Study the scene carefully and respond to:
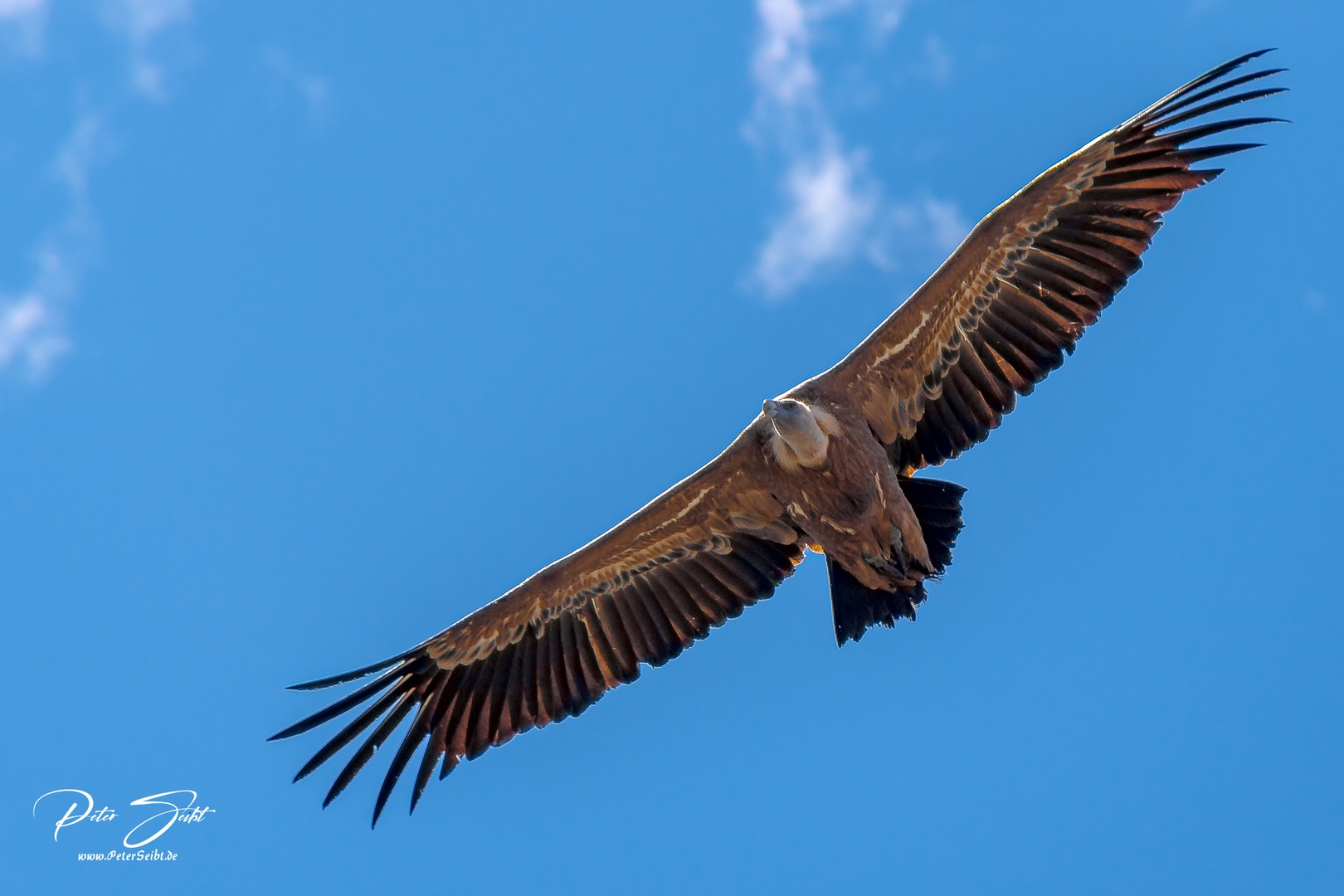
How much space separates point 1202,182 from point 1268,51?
1235 millimetres

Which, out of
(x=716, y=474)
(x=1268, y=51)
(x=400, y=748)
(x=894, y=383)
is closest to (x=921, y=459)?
(x=894, y=383)

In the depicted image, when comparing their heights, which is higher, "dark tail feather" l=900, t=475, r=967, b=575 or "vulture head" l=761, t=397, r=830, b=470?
"vulture head" l=761, t=397, r=830, b=470

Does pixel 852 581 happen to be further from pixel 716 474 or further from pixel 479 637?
pixel 479 637

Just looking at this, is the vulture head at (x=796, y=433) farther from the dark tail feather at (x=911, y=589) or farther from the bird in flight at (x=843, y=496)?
the dark tail feather at (x=911, y=589)

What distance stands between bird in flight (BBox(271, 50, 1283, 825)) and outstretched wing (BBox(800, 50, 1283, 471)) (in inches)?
0.6

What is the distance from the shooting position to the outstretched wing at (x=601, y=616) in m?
11.3

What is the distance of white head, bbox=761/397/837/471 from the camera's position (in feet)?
35.0

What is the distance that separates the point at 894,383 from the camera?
36.9ft

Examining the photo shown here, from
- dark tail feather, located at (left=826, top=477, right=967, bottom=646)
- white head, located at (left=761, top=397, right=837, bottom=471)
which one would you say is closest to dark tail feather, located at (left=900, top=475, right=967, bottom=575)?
dark tail feather, located at (left=826, top=477, right=967, bottom=646)

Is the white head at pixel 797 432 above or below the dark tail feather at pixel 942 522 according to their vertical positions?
above

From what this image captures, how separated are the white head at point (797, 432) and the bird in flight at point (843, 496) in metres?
0.02

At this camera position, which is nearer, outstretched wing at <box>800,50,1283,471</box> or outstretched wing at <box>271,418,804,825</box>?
outstretched wing at <box>800,50,1283,471</box>

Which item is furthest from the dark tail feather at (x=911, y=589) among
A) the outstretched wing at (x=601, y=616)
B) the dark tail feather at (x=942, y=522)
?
the outstretched wing at (x=601, y=616)

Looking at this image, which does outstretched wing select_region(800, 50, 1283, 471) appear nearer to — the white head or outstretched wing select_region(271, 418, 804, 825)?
the white head
